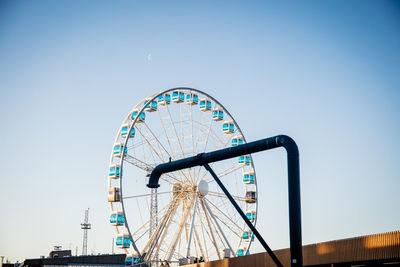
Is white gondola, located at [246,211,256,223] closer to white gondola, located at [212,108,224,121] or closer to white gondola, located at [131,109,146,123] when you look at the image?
white gondola, located at [212,108,224,121]

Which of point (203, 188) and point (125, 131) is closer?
point (125, 131)

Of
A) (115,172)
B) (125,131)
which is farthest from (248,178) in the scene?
(115,172)

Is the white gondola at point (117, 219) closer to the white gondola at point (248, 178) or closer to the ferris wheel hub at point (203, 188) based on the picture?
the ferris wheel hub at point (203, 188)

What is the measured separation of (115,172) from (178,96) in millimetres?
7917

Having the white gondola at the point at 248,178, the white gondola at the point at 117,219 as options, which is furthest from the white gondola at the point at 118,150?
the white gondola at the point at 248,178

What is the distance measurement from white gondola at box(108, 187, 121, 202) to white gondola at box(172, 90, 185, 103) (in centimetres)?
838

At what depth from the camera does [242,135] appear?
44.9 metres

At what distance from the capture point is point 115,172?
37.1 meters

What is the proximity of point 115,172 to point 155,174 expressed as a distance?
22.3 ft

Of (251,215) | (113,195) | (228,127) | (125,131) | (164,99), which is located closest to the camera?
(113,195)

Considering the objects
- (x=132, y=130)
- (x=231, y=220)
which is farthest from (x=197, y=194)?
(x=132, y=130)

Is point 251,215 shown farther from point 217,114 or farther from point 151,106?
point 151,106

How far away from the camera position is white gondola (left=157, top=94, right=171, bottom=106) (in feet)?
133

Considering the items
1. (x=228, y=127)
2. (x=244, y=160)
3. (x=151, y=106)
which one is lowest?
(x=244, y=160)
